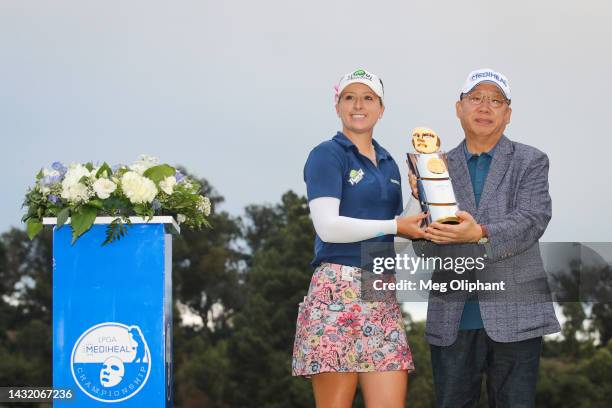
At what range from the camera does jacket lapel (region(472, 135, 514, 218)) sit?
15.9ft

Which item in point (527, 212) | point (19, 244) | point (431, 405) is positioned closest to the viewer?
point (527, 212)

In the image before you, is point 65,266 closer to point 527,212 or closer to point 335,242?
point 335,242

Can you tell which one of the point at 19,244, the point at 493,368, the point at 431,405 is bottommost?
the point at 431,405

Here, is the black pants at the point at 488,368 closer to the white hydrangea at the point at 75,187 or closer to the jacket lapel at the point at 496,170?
the jacket lapel at the point at 496,170

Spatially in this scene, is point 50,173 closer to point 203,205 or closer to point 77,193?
point 77,193

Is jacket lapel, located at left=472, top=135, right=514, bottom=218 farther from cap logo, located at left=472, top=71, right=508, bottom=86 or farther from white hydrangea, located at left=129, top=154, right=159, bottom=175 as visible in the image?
white hydrangea, located at left=129, top=154, right=159, bottom=175

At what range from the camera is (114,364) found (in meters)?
5.38

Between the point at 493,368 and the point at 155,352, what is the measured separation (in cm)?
205

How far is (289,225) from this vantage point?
30.5 meters

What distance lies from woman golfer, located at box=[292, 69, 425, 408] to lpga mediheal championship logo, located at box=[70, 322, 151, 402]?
3.52ft

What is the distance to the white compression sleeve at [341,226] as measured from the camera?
15.4 ft

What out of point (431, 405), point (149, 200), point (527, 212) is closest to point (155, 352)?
point (149, 200)

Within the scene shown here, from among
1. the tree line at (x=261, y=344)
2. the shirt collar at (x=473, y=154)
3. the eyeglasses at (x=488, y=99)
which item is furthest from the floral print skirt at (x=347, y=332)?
the tree line at (x=261, y=344)

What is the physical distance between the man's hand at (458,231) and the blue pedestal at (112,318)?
1714 mm
